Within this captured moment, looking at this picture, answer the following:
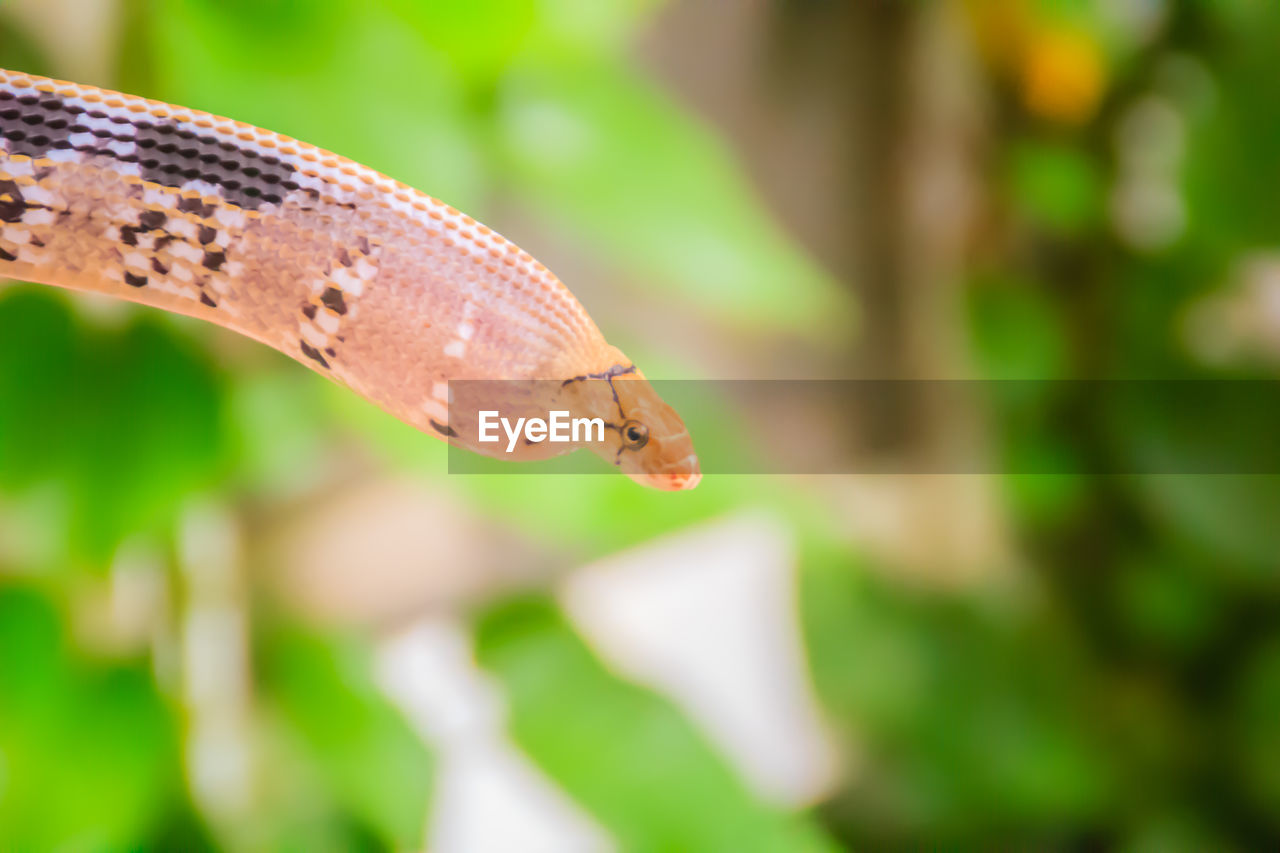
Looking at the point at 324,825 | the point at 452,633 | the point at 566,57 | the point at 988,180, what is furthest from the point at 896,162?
the point at 324,825

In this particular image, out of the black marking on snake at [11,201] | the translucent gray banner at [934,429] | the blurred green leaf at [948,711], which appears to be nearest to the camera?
the black marking on snake at [11,201]

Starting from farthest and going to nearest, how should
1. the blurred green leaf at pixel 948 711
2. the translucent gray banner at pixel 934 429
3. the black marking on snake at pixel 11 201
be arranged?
the blurred green leaf at pixel 948 711 < the translucent gray banner at pixel 934 429 < the black marking on snake at pixel 11 201

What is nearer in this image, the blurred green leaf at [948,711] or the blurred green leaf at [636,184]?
the blurred green leaf at [636,184]

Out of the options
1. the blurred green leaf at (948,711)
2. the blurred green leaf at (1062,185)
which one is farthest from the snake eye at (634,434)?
the blurred green leaf at (1062,185)

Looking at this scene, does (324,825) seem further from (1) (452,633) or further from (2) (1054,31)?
(2) (1054,31)

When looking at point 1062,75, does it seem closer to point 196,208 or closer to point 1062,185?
point 1062,185

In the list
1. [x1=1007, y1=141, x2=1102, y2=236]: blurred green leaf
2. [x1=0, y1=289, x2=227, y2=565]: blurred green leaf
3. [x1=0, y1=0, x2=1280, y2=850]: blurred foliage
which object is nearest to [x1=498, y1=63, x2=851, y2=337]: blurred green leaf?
[x1=0, y1=0, x2=1280, y2=850]: blurred foliage

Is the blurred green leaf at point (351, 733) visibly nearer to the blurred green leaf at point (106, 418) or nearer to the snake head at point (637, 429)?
the blurred green leaf at point (106, 418)

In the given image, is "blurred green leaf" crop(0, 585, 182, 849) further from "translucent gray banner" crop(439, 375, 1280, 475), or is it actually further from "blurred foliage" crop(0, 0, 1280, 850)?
"translucent gray banner" crop(439, 375, 1280, 475)

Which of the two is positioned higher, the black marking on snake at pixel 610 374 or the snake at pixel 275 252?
the snake at pixel 275 252
